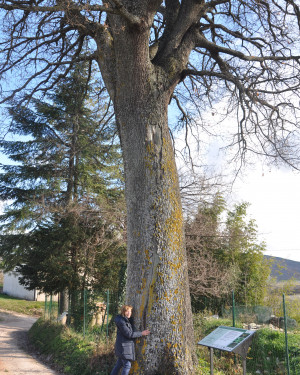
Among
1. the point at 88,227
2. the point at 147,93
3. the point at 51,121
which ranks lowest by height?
the point at 88,227

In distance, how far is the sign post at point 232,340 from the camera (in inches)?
229

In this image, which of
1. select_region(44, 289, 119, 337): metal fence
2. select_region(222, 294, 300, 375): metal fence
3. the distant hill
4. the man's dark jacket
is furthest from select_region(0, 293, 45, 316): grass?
the man's dark jacket

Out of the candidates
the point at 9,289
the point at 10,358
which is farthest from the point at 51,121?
the point at 9,289

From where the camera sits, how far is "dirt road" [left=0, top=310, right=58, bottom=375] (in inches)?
376

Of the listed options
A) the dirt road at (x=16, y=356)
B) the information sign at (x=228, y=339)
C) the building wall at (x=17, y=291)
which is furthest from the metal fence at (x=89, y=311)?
the building wall at (x=17, y=291)

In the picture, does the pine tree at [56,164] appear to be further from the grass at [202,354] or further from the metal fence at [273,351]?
the metal fence at [273,351]

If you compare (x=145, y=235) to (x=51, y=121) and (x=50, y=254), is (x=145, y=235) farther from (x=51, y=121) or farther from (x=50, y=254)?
(x=51, y=121)

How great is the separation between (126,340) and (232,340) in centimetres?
168

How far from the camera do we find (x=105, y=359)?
865 cm

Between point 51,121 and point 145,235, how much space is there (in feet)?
50.6

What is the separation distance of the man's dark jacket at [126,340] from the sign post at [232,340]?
3.80ft

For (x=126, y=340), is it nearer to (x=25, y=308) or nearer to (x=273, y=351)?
(x=273, y=351)

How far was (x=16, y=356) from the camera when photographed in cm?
1191

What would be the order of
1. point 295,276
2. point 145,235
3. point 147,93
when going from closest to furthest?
point 145,235, point 147,93, point 295,276
